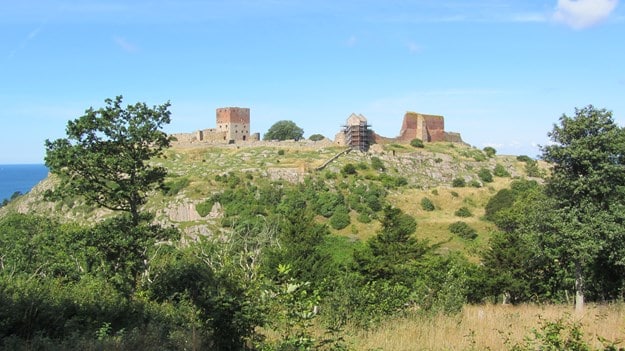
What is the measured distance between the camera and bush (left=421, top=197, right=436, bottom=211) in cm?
5069

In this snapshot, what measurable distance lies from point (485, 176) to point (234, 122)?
36.4 meters

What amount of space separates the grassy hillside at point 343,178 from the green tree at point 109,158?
28.8 m

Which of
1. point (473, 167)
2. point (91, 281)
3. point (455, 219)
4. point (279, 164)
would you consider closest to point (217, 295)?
point (91, 281)

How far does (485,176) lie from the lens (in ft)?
199

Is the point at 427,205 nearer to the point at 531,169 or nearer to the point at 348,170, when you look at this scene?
the point at 348,170

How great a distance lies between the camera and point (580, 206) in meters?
14.7

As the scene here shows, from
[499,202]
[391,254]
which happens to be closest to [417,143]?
[499,202]

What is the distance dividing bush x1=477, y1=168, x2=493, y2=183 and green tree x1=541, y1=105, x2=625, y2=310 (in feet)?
153

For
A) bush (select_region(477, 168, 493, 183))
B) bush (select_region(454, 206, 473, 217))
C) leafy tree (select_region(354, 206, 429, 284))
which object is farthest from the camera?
bush (select_region(477, 168, 493, 183))

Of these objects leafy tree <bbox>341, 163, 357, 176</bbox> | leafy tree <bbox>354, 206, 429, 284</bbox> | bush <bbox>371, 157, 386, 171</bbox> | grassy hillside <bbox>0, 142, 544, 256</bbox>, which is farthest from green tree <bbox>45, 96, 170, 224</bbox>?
bush <bbox>371, 157, 386, 171</bbox>

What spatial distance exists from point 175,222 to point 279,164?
16.1 metres

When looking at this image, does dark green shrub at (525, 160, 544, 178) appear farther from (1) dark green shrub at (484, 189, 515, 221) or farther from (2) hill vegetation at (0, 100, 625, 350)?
(1) dark green shrub at (484, 189, 515, 221)

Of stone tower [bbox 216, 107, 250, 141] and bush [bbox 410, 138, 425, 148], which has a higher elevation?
stone tower [bbox 216, 107, 250, 141]

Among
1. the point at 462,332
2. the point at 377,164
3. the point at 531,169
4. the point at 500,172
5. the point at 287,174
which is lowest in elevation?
the point at 462,332
